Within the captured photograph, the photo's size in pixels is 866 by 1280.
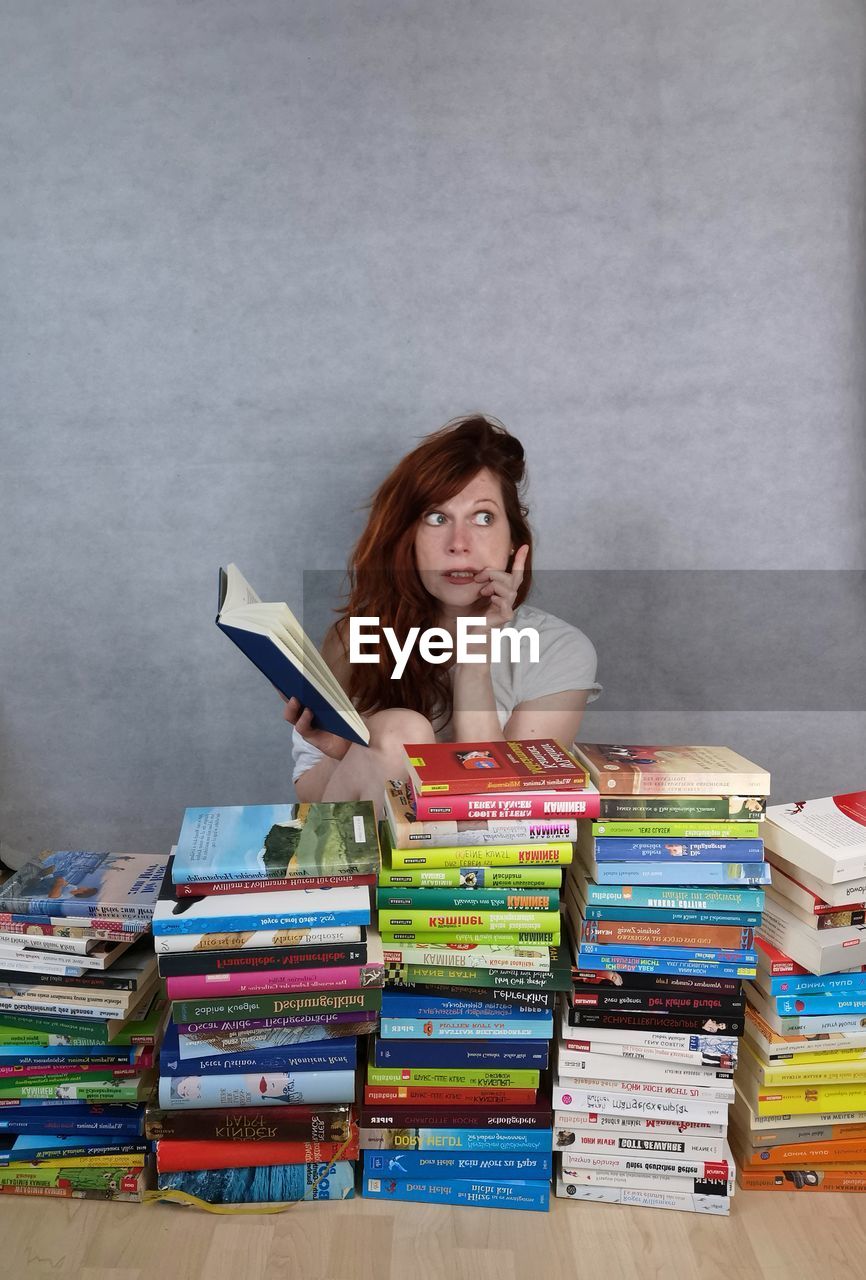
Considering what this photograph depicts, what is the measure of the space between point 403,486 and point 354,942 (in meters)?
1.09

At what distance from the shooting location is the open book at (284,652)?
1.46m

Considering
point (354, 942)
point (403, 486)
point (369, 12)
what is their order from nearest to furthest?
1. point (354, 942)
2. point (403, 486)
3. point (369, 12)

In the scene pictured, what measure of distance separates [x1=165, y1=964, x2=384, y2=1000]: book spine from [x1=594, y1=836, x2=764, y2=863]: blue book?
37 centimetres

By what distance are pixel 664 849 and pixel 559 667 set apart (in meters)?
0.76

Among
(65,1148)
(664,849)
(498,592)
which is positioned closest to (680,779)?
(664,849)

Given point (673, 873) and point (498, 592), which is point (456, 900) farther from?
point (498, 592)

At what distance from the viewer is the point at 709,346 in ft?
8.34

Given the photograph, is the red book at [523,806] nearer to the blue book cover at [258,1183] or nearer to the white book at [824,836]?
the white book at [824,836]

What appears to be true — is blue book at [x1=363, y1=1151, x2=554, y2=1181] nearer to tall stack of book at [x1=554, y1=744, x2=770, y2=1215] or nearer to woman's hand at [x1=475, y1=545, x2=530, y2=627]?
tall stack of book at [x1=554, y1=744, x2=770, y2=1215]

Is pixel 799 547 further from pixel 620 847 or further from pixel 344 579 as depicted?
pixel 620 847

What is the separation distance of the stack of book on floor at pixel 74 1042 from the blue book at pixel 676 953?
0.66 m

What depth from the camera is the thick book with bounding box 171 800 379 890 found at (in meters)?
1.43

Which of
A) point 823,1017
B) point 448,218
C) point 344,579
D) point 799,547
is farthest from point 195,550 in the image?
point 823,1017

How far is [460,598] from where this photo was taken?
223 cm
